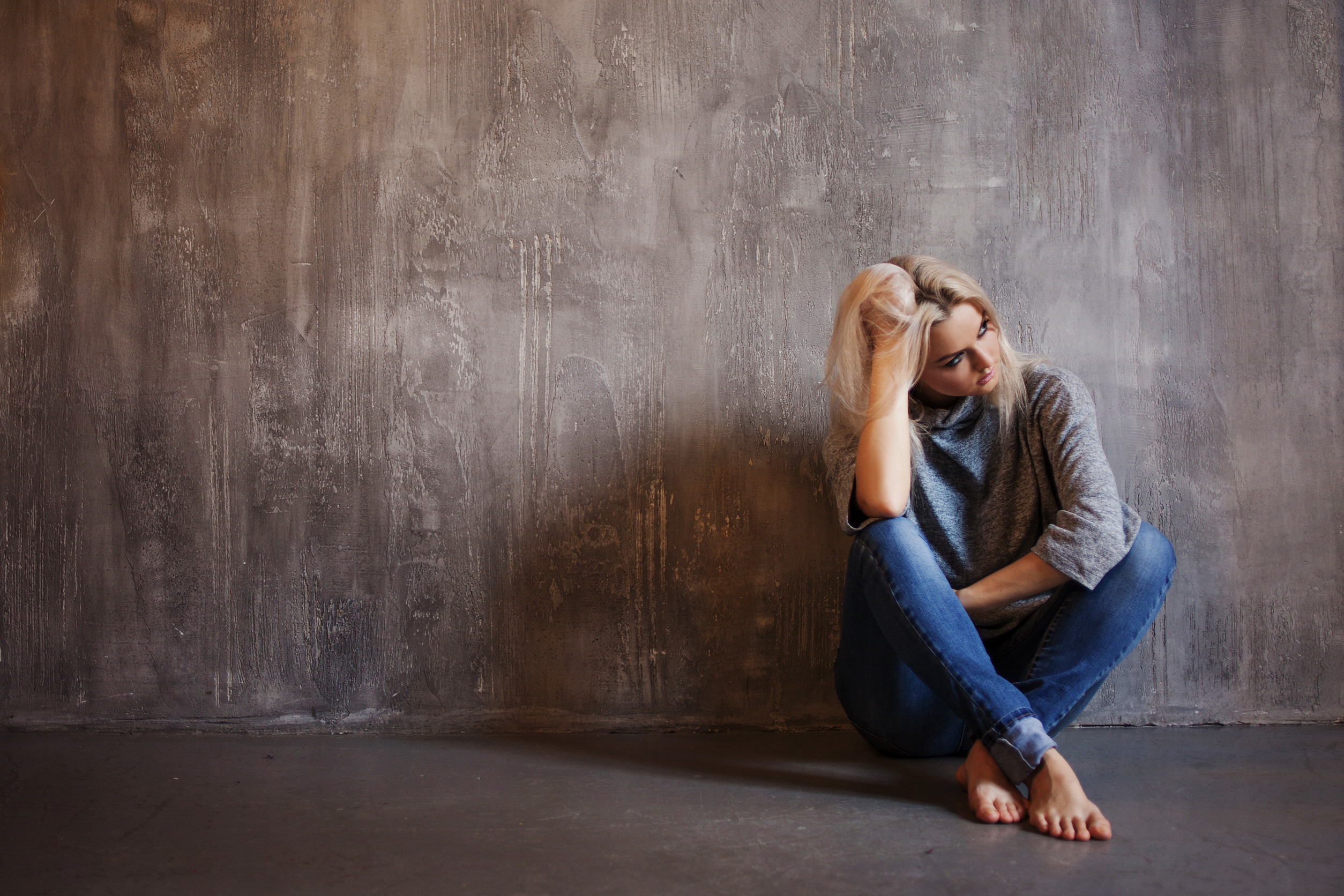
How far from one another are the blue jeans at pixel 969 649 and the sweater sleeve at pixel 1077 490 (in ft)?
0.16

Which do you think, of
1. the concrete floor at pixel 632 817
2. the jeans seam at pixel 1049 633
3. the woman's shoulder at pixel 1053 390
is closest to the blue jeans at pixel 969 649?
the jeans seam at pixel 1049 633

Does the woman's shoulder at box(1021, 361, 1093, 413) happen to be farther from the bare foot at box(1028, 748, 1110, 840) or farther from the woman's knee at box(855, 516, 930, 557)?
the bare foot at box(1028, 748, 1110, 840)

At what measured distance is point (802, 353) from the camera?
5.67 feet

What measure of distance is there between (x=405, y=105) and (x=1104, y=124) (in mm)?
1524

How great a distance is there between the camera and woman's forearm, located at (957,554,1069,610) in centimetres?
134

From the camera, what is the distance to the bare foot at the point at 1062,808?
3.72ft

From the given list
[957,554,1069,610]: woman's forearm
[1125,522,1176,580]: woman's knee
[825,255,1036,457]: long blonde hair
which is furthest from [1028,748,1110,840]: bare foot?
[825,255,1036,457]: long blonde hair

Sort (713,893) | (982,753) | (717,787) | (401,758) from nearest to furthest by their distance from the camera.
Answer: (713,893), (982,753), (717,787), (401,758)

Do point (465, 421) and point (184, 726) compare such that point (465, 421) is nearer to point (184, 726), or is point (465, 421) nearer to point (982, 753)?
point (184, 726)

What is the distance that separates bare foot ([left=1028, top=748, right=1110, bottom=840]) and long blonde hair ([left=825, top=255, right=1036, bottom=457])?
1.90 feet

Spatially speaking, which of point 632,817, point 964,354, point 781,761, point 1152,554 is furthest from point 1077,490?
point 632,817

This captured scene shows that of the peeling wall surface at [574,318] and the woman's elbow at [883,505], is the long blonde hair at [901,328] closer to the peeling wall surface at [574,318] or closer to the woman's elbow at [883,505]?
the woman's elbow at [883,505]

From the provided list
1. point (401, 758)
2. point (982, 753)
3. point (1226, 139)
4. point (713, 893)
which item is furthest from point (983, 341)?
point (401, 758)

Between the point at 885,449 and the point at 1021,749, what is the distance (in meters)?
0.51
